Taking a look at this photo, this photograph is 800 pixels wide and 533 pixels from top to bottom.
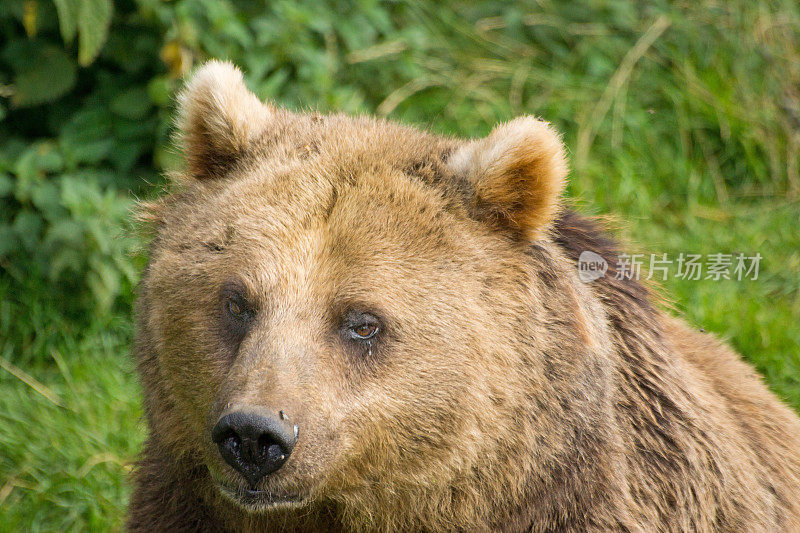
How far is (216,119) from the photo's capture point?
411 centimetres

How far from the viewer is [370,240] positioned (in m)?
3.69

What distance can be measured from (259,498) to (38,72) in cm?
431

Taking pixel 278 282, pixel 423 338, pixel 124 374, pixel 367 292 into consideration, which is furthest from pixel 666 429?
pixel 124 374

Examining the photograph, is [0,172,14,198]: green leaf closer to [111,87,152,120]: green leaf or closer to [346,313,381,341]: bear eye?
[111,87,152,120]: green leaf

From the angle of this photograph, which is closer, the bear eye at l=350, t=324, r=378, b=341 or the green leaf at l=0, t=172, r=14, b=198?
the bear eye at l=350, t=324, r=378, b=341

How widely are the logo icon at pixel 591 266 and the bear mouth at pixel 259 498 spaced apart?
1459 mm

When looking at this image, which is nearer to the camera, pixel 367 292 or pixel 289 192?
pixel 367 292

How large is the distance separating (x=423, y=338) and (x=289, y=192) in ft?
2.56

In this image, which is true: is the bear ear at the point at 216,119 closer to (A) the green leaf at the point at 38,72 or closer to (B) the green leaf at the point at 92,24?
(B) the green leaf at the point at 92,24

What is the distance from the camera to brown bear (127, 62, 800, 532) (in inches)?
141

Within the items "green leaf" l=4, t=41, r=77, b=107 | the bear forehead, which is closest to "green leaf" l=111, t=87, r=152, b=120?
"green leaf" l=4, t=41, r=77, b=107

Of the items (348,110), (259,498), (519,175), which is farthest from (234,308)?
(348,110)

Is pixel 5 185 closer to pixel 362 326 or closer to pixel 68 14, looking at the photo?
pixel 68 14

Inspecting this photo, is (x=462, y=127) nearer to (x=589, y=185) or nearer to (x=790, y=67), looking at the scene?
(x=589, y=185)
